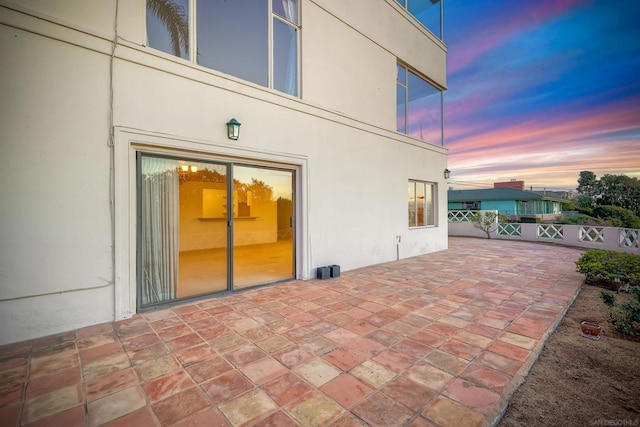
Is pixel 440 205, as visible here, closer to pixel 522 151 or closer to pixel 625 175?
pixel 522 151

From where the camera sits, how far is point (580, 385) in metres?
1.96

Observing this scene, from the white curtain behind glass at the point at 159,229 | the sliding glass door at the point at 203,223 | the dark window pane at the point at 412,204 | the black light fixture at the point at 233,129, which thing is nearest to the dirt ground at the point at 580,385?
the sliding glass door at the point at 203,223

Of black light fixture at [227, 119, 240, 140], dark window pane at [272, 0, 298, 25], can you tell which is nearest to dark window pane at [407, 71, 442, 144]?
dark window pane at [272, 0, 298, 25]

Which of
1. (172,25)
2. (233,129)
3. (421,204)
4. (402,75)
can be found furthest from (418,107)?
(172,25)

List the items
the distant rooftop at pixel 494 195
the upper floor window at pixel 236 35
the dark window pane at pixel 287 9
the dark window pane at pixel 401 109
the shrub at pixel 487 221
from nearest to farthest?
1. the upper floor window at pixel 236 35
2. the dark window pane at pixel 287 9
3. the dark window pane at pixel 401 109
4. the shrub at pixel 487 221
5. the distant rooftop at pixel 494 195

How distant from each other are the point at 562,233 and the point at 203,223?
12862mm

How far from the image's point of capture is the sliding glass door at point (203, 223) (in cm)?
348

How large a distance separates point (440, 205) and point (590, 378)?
→ 7.13 meters

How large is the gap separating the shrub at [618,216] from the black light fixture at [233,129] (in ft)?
77.5

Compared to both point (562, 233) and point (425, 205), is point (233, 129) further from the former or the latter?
point (562, 233)

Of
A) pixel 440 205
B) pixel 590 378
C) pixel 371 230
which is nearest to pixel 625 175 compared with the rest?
pixel 440 205

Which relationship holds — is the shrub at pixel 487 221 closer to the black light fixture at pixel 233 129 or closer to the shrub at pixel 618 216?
the shrub at pixel 618 216

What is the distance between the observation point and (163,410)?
1653 mm

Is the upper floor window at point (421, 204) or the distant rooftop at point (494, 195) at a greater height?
the distant rooftop at point (494, 195)
